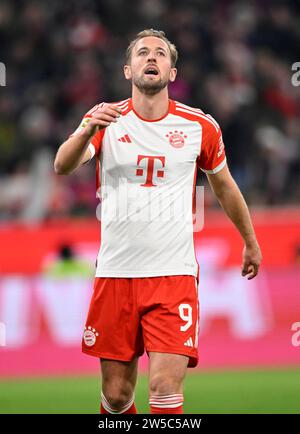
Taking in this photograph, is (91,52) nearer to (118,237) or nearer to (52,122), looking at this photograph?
(52,122)

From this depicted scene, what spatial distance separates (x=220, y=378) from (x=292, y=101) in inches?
223

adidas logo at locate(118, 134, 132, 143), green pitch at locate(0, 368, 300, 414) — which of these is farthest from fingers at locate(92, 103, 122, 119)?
green pitch at locate(0, 368, 300, 414)

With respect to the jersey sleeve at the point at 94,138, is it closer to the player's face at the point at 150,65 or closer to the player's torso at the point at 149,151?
the player's torso at the point at 149,151

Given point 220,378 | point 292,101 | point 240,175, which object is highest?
point 292,101

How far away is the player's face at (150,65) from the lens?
5914 mm

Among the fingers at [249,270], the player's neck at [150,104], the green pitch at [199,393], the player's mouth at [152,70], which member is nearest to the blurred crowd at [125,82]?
the green pitch at [199,393]

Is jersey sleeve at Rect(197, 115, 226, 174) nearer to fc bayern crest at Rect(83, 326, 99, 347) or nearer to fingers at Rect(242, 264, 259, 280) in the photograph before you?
fingers at Rect(242, 264, 259, 280)

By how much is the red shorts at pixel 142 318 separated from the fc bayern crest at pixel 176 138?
78 cm

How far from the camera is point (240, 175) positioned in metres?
13.6

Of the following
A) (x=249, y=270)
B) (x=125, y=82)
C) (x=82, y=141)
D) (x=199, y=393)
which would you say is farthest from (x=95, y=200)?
(x=82, y=141)

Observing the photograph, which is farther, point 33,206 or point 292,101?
point 292,101

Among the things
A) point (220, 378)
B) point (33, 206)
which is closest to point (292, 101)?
point (33, 206)
